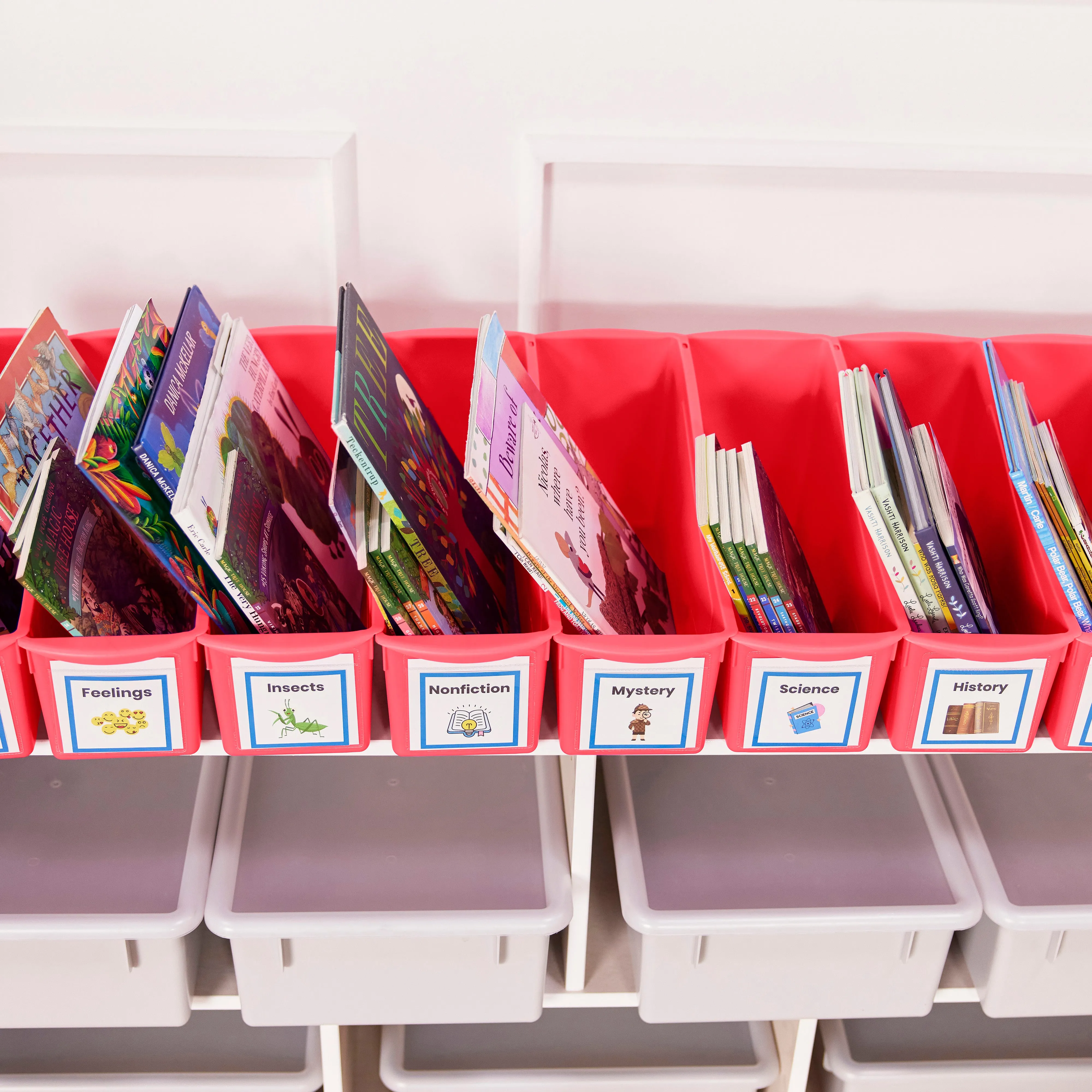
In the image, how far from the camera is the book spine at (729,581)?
43.4 inches

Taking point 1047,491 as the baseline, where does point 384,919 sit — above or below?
below

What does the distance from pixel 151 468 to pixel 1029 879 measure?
44.0 inches

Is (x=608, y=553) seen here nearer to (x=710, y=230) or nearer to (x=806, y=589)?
(x=806, y=589)

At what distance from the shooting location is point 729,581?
1124 mm

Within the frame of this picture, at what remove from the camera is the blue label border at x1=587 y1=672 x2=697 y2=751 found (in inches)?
42.6

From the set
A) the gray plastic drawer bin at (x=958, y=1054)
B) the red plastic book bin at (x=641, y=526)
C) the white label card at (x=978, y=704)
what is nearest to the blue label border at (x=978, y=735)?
the white label card at (x=978, y=704)

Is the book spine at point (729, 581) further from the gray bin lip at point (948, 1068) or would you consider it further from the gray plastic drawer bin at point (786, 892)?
the gray bin lip at point (948, 1068)

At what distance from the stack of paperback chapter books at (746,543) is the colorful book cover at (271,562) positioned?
415 millimetres

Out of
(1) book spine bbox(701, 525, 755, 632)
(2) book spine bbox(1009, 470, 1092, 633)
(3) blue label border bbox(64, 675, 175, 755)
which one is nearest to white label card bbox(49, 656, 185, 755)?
(3) blue label border bbox(64, 675, 175, 755)

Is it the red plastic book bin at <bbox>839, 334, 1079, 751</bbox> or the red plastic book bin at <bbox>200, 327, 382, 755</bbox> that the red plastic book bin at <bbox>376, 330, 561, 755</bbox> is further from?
the red plastic book bin at <bbox>839, 334, 1079, 751</bbox>

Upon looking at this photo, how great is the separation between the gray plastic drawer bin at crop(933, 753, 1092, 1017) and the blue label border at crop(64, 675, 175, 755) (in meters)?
0.95

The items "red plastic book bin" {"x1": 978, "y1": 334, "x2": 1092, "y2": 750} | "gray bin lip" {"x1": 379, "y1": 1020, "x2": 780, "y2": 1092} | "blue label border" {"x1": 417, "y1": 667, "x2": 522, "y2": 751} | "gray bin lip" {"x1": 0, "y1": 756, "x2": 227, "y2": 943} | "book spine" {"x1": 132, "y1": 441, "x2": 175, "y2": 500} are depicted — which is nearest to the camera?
"book spine" {"x1": 132, "y1": 441, "x2": 175, "y2": 500}

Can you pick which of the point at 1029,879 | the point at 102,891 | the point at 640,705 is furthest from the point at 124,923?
the point at 1029,879

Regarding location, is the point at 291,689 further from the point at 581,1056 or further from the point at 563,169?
the point at 581,1056
